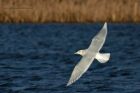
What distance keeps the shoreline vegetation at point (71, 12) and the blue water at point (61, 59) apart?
1.54 ft

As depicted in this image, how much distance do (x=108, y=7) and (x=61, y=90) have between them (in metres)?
12.0

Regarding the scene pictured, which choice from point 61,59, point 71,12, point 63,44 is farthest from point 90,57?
point 71,12

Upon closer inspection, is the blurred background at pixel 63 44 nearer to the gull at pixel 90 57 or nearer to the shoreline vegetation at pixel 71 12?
the shoreline vegetation at pixel 71 12

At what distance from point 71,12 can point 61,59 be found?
6806 millimetres

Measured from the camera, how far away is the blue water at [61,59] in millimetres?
12211

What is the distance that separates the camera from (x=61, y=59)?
642 inches

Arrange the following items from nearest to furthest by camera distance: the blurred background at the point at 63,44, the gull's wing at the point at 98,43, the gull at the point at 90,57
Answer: the gull at the point at 90,57 < the gull's wing at the point at 98,43 < the blurred background at the point at 63,44

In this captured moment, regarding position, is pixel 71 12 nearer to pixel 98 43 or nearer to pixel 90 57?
pixel 98 43

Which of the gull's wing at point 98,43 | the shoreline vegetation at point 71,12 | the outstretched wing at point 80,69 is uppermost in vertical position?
the gull's wing at point 98,43

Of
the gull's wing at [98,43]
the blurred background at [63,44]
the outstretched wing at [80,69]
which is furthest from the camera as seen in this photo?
the blurred background at [63,44]

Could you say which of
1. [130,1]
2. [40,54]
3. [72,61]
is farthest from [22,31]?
[72,61]

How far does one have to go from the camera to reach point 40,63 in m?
15.6

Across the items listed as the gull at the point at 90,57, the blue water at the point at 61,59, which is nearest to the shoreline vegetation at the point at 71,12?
the blue water at the point at 61,59

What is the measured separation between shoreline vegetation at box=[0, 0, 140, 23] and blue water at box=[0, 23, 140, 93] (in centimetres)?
47
